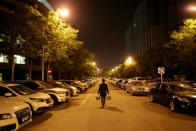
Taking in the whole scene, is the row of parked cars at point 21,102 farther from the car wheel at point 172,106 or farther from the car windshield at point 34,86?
the car wheel at point 172,106

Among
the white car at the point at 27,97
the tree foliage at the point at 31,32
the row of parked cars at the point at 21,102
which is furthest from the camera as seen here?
the tree foliage at the point at 31,32

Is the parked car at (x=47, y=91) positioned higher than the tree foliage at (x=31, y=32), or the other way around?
the tree foliage at (x=31, y=32)

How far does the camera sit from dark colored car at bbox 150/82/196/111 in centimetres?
900

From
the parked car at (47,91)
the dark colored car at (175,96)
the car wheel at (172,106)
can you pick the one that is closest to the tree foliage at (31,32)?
the parked car at (47,91)

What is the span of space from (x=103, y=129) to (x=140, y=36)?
108399 millimetres

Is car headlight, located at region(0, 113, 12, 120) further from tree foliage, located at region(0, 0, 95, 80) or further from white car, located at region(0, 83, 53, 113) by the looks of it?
tree foliage, located at region(0, 0, 95, 80)

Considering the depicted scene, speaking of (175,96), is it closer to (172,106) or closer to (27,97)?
(172,106)

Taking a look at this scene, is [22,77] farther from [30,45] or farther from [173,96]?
[173,96]

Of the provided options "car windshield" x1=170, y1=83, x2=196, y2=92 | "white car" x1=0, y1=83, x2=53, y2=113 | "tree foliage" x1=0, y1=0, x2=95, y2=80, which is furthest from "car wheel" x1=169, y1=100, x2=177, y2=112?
"tree foliage" x1=0, y1=0, x2=95, y2=80

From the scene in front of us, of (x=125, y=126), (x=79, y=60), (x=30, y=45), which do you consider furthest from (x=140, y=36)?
(x=125, y=126)

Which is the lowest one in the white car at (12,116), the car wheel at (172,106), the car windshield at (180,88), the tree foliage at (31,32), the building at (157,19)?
the car wheel at (172,106)

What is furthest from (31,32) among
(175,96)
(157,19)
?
(157,19)

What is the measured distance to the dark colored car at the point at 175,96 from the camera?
9.00 m

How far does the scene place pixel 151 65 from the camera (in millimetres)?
37625
